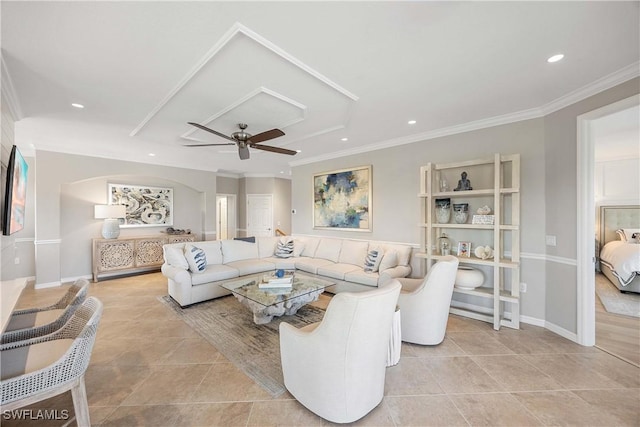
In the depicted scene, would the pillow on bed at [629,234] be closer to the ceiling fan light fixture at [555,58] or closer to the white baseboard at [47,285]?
the ceiling fan light fixture at [555,58]

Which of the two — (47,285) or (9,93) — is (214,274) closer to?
(9,93)

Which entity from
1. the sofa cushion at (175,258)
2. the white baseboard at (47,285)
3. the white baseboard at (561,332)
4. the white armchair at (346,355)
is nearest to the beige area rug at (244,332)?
the white armchair at (346,355)

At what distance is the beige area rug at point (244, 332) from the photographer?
214 cm

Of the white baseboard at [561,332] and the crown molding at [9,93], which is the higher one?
the crown molding at [9,93]

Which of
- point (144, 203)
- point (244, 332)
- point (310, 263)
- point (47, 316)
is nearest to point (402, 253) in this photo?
point (310, 263)

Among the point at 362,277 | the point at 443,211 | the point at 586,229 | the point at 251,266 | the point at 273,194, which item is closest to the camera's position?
the point at 586,229

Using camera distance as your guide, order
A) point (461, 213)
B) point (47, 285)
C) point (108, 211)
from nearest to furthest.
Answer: point (461, 213) < point (47, 285) < point (108, 211)

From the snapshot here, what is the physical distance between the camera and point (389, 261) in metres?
3.76

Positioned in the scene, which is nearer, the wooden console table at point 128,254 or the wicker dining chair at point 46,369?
the wicker dining chair at point 46,369

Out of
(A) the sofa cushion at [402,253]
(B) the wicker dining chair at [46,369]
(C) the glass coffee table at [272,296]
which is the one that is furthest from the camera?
(A) the sofa cushion at [402,253]

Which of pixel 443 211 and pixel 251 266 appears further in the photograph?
pixel 251 266

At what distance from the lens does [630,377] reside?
6.77 feet

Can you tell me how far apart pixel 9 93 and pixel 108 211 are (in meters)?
2.92

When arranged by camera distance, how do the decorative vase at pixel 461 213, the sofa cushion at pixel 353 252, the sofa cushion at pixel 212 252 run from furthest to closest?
the sofa cushion at pixel 212 252
the sofa cushion at pixel 353 252
the decorative vase at pixel 461 213
